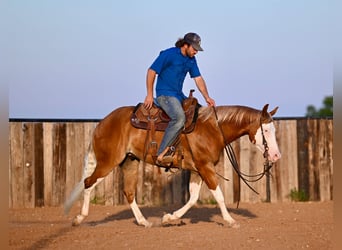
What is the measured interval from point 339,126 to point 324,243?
3841 mm

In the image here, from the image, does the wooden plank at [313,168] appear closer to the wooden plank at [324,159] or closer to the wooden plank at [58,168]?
the wooden plank at [324,159]

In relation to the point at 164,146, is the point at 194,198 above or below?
below

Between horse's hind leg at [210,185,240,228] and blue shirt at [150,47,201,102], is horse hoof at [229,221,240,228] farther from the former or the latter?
blue shirt at [150,47,201,102]

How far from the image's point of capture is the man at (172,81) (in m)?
10.0

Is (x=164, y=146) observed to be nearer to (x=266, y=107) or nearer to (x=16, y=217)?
(x=266, y=107)

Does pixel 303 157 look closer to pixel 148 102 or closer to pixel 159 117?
pixel 159 117

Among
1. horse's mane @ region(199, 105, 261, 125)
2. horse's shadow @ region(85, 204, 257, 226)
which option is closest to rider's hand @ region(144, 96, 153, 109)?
horse's mane @ region(199, 105, 261, 125)

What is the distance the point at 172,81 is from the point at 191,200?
2.01 metres

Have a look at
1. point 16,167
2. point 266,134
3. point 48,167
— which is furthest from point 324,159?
point 16,167

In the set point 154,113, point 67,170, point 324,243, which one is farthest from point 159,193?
point 324,243

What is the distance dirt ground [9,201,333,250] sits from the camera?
26.4ft

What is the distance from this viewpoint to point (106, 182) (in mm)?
14242

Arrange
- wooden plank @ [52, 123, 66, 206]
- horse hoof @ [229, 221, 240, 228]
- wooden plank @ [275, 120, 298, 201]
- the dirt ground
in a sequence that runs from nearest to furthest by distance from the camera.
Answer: the dirt ground → horse hoof @ [229, 221, 240, 228] → wooden plank @ [52, 123, 66, 206] → wooden plank @ [275, 120, 298, 201]

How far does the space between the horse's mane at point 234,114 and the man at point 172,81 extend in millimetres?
185
